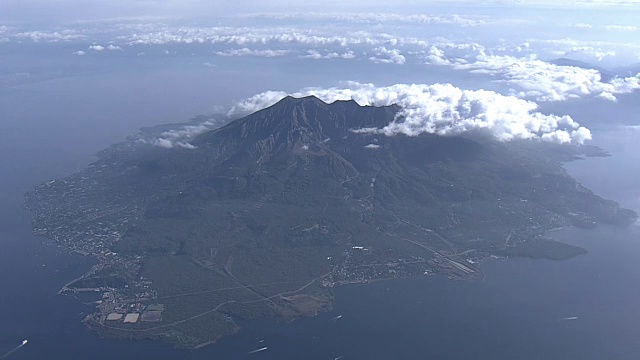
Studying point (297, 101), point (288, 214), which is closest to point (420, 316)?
point (288, 214)

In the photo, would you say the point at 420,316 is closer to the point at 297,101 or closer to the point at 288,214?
the point at 288,214

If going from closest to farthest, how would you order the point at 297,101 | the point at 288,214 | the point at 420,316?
the point at 420,316, the point at 288,214, the point at 297,101

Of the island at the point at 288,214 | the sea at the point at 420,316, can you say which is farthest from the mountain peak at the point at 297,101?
the sea at the point at 420,316

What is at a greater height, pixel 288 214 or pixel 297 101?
pixel 297 101

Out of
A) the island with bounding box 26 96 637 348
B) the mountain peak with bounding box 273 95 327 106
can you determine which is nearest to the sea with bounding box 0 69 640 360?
the island with bounding box 26 96 637 348

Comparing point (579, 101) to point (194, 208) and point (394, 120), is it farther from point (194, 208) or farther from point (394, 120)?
point (194, 208)

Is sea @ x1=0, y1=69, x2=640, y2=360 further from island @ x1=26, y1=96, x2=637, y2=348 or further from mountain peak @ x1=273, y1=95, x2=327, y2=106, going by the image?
mountain peak @ x1=273, y1=95, x2=327, y2=106

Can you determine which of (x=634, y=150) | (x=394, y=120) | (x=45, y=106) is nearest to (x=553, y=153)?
(x=634, y=150)
